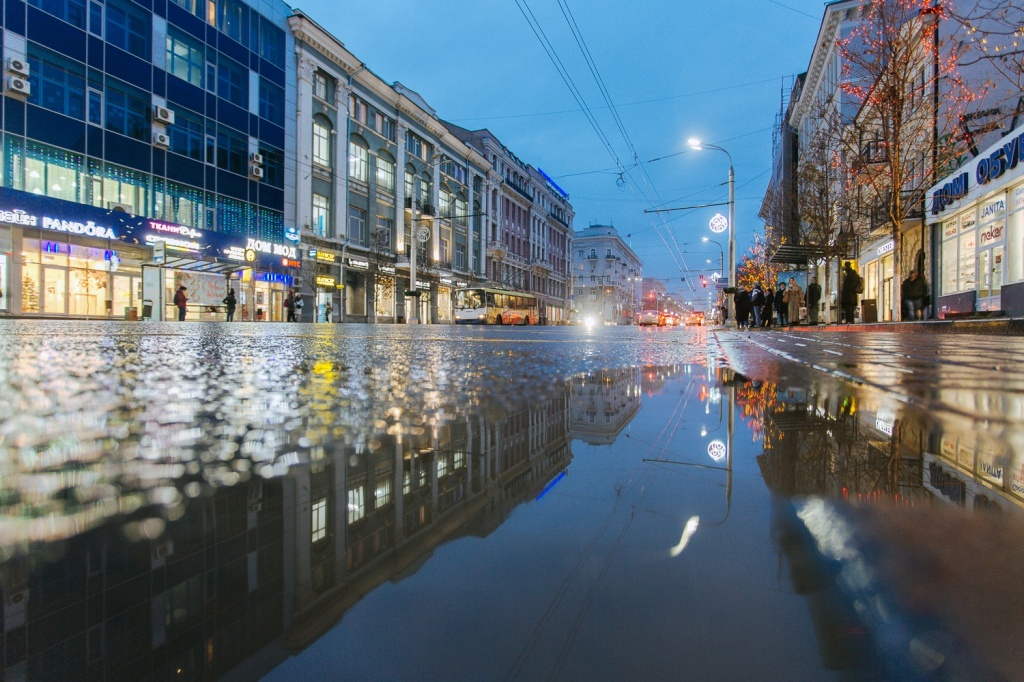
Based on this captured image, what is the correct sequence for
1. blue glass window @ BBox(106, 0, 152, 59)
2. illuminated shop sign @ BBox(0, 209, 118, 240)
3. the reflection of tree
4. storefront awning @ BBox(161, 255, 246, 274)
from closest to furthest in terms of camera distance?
the reflection of tree
illuminated shop sign @ BBox(0, 209, 118, 240)
blue glass window @ BBox(106, 0, 152, 59)
storefront awning @ BBox(161, 255, 246, 274)

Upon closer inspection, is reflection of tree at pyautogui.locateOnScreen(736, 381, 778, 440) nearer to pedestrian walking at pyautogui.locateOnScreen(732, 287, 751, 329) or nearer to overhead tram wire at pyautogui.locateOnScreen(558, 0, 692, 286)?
pedestrian walking at pyautogui.locateOnScreen(732, 287, 751, 329)

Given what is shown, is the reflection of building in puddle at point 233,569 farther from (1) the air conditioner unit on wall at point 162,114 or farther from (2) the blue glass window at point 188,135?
(2) the blue glass window at point 188,135

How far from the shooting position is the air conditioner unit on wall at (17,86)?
54.7ft

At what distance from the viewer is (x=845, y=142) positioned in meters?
14.9

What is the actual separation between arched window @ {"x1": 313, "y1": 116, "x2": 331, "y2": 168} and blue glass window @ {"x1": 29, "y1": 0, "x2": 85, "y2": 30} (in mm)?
11048

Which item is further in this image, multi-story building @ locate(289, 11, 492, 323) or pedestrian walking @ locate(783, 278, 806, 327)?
multi-story building @ locate(289, 11, 492, 323)

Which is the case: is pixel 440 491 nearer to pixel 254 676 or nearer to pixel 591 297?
pixel 254 676

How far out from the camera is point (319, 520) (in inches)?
23.0

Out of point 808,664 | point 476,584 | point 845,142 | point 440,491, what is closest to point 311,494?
point 440,491

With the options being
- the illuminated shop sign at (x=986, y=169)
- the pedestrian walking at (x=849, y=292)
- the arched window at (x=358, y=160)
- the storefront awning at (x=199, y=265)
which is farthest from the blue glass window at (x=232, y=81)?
the illuminated shop sign at (x=986, y=169)

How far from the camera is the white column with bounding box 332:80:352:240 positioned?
30.2 metres

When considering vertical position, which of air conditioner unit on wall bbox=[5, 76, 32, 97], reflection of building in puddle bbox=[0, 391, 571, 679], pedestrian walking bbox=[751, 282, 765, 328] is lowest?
reflection of building in puddle bbox=[0, 391, 571, 679]

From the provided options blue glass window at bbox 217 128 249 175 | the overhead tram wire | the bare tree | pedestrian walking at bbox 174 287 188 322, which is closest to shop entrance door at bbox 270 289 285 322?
blue glass window at bbox 217 128 249 175

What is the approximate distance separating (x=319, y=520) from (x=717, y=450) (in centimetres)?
63
